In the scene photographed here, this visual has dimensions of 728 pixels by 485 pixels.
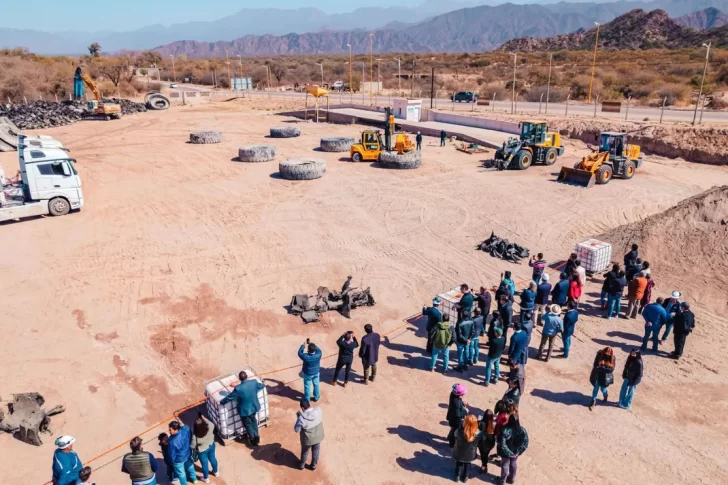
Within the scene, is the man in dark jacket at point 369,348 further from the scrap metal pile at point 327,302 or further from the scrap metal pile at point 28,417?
the scrap metal pile at point 28,417

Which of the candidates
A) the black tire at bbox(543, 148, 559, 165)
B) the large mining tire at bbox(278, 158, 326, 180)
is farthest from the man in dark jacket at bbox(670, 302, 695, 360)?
the black tire at bbox(543, 148, 559, 165)

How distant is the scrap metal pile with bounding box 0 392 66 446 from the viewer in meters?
7.98

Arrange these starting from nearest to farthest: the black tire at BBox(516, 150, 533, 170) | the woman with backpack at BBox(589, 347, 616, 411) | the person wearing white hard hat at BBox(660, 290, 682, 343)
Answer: the woman with backpack at BBox(589, 347, 616, 411)
the person wearing white hard hat at BBox(660, 290, 682, 343)
the black tire at BBox(516, 150, 533, 170)

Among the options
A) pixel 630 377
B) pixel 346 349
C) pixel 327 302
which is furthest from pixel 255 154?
pixel 630 377

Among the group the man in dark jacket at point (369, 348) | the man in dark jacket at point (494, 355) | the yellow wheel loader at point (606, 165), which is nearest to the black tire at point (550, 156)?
the yellow wheel loader at point (606, 165)

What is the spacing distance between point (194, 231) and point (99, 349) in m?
6.97

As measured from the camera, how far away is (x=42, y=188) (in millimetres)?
18031

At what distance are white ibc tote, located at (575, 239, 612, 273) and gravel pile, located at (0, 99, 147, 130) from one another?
37.7m

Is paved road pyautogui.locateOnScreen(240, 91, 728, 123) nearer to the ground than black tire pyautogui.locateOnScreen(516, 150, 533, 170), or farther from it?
farther from it

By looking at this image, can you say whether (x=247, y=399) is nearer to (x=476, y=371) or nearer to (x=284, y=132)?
(x=476, y=371)

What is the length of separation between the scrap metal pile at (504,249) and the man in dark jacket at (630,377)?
6464 millimetres

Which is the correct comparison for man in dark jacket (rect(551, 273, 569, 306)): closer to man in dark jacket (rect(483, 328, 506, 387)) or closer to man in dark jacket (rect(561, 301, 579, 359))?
man in dark jacket (rect(561, 301, 579, 359))

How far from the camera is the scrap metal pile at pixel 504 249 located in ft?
49.5

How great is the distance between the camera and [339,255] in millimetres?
15398
